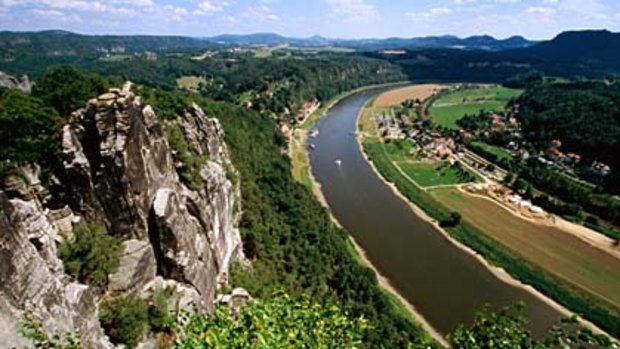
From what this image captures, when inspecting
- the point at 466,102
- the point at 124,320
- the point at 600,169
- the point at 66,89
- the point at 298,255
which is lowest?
the point at 466,102

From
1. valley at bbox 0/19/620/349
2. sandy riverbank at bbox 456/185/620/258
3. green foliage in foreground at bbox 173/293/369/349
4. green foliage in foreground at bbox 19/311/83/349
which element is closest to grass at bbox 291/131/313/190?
valley at bbox 0/19/620/349

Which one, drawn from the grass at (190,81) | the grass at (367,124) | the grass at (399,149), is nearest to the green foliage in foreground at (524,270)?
the grass at (399,149)

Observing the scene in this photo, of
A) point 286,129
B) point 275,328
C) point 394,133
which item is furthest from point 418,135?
point 275,328

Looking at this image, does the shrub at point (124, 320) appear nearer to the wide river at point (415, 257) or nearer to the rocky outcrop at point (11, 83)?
the wide river at point (415, 257)

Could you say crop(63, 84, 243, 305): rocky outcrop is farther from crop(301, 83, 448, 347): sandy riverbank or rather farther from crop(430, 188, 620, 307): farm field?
crop(430, 188, 620, 307): farm field

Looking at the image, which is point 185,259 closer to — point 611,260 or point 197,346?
point 197,346

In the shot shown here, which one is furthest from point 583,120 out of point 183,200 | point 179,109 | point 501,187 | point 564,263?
point 183,200

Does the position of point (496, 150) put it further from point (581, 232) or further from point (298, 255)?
point (298, 255)
